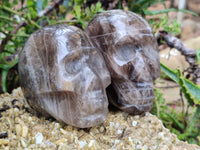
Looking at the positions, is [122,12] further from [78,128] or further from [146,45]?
[78,128]

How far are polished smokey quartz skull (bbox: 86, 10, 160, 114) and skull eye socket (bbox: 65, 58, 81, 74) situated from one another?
18 cm

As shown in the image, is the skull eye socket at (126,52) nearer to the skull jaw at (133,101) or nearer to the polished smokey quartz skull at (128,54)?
the polished smokey quartz skull at (128,54)

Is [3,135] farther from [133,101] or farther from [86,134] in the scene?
[133,101]

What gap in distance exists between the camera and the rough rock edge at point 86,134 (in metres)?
0.86

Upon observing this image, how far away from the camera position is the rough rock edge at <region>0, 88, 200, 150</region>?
860mm

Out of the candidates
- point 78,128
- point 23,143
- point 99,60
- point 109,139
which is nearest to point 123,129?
point 109,139

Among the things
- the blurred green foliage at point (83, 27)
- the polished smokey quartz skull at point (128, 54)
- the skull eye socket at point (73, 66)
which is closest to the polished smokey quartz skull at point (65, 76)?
the skull eye socket at point (73, 66)

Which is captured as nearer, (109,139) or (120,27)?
(109,139)

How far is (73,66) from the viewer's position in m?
0.93

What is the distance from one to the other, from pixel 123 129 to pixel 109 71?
0.91 feet

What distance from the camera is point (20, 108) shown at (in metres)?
1.16

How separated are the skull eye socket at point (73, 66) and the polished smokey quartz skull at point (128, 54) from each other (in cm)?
18

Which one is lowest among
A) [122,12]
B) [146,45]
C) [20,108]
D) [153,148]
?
[153,148]

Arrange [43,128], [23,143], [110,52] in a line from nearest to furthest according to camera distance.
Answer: [23,143] < [43,128] < [110,52]
